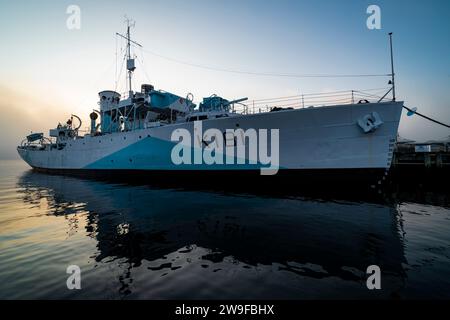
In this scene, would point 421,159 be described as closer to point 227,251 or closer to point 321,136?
point 321,136

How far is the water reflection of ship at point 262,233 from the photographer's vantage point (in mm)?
4617

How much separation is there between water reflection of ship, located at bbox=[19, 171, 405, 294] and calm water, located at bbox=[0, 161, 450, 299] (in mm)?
33

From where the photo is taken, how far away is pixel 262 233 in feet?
20.9

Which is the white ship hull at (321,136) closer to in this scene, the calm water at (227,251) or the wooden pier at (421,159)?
the calm water at (227,251)

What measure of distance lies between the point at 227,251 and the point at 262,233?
60.7 inches

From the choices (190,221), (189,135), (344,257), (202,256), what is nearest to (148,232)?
(190,221)

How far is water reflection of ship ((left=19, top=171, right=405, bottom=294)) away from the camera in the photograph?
4.62 meters

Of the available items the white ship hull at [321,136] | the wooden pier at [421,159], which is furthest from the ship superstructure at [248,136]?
the wooden pier at [421,159]

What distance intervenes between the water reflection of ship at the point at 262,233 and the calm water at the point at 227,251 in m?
0.03

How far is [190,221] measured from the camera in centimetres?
772

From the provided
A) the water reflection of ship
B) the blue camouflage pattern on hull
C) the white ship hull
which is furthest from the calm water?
the blue camouflage pattern on hull

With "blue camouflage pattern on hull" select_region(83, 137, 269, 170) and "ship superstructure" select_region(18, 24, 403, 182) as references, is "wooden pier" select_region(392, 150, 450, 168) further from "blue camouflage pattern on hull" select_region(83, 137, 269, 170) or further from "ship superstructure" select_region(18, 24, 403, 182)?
"blue camouflage pattern on hull" select_region(83, 137, 269, 170)

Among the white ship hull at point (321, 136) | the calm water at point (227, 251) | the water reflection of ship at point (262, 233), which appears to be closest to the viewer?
the calm water at point (227, 251)
